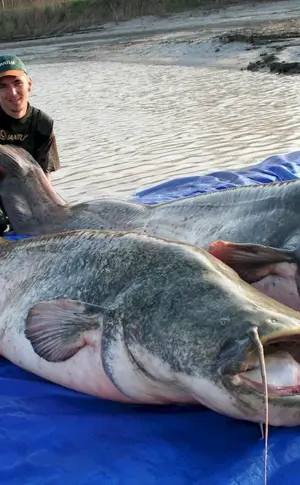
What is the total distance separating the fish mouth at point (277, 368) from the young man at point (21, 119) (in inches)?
139

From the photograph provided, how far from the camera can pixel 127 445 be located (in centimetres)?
231

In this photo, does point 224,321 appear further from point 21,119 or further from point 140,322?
point 21,119

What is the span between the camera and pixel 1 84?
4957mm

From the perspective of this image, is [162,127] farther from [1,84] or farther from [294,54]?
[294,54]

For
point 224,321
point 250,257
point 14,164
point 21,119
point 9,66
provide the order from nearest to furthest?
point 224,321, point 250,257, point 14,164, point 9,66, point 21,119

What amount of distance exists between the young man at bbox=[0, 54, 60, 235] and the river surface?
0.91 m

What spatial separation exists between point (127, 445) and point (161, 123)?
25.1ft

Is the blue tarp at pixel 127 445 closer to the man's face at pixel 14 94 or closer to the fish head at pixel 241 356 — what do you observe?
the fish head at pixel 241 356

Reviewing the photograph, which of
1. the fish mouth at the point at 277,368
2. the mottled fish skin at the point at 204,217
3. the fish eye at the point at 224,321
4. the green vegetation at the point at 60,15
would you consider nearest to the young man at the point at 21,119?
the mottled fish skin at the point at 204,217

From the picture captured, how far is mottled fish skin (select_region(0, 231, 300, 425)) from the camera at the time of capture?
1.96 m

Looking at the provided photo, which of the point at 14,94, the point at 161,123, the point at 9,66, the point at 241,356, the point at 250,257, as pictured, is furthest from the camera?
the point at 161,123

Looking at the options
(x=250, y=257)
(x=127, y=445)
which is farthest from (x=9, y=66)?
(x=127, y=445)

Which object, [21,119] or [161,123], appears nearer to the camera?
[21,119]

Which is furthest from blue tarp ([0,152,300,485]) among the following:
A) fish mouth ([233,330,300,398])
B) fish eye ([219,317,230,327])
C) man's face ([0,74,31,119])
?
man's face ([0,74,31,119])
